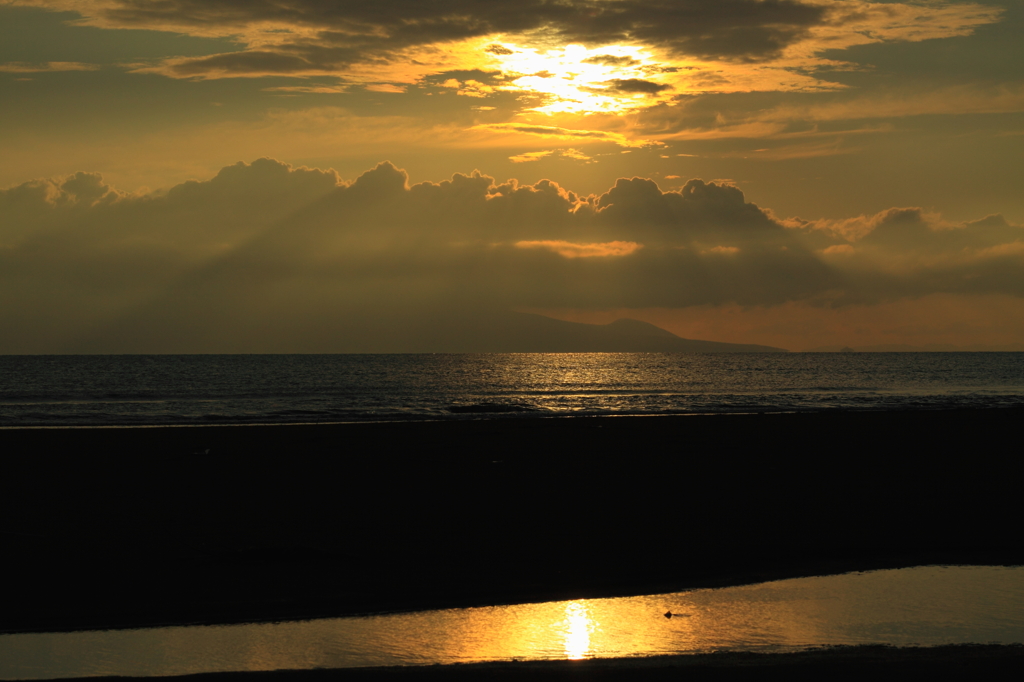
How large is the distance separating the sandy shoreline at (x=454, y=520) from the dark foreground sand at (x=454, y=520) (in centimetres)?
6

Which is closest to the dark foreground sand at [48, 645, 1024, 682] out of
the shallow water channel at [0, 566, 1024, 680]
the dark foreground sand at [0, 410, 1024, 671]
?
the shallow water channel at [0, 566, 1024, 680]

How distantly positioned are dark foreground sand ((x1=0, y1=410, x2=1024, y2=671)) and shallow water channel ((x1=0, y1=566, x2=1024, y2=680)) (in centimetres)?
55

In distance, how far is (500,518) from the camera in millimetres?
15133

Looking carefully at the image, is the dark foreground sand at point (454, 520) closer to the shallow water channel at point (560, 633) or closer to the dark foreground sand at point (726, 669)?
the shallow water channel at point (560, 633)

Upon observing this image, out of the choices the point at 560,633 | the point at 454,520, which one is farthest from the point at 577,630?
the point at 454,520

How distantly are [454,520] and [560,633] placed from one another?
6356mm

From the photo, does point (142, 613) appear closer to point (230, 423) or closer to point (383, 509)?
point (383, 509)

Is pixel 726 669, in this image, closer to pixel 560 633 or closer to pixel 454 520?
pixel 560 633

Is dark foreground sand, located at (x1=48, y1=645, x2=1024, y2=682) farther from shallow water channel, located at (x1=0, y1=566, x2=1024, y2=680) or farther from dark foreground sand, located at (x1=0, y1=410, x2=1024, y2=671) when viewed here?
dark foreground sand, located at (x1=0, y1=410, x2=1024, y2=671)

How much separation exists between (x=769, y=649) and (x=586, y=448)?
1811cm

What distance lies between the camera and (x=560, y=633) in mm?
8836

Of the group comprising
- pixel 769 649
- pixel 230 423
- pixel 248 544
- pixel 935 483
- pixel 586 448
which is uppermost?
pixel 230 423

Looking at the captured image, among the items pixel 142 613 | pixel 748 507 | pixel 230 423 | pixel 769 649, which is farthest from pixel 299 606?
pixel 230 423

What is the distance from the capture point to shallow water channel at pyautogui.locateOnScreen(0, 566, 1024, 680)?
8016 millimetres
